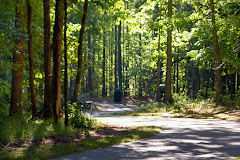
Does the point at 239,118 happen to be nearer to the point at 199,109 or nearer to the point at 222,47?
the point at 199,109

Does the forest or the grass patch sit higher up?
the forest

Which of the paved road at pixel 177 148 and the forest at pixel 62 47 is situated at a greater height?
the forest at pixel 62 47

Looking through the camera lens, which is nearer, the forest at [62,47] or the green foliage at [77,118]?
the green foliage at [77,118]

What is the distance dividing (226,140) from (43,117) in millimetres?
8315

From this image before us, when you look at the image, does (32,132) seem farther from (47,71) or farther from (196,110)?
(196,110)

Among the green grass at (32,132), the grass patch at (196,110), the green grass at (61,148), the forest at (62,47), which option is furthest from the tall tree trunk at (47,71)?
the grass patch at (196,110)

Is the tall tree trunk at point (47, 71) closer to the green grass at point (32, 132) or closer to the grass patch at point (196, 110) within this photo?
the green grass at point (32, 132)

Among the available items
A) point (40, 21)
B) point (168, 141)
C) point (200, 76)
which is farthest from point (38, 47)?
point (200, 76)

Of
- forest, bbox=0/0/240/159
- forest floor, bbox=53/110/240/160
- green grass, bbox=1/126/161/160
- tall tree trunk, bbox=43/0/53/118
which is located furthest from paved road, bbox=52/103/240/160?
tall tree trunk, bbox=43/0/53/118

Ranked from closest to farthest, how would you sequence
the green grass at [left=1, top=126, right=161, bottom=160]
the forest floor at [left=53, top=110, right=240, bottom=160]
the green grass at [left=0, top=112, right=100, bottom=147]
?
the green grass at [left=1, top=126, right=161, bottom=160] < the forest floor at [left=53, top=110, right=240, bottom=160] < the green grass at [left=0, top=112, right=100, bottom=147]

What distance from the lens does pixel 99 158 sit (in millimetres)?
7352

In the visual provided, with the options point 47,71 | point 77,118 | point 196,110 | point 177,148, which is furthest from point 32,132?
point 196,110

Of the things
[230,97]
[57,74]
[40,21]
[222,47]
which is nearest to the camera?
[57,74]

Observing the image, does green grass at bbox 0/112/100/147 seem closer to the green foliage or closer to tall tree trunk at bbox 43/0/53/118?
the green foliage
